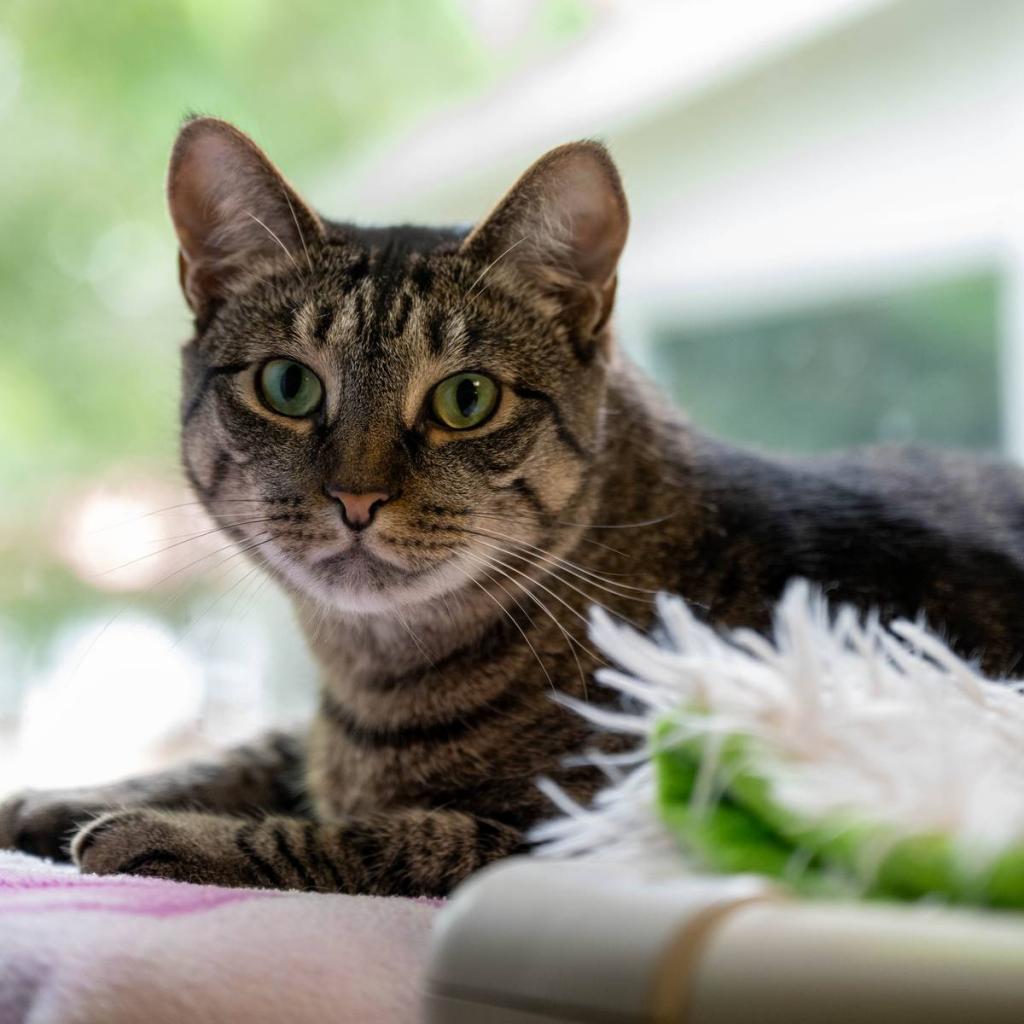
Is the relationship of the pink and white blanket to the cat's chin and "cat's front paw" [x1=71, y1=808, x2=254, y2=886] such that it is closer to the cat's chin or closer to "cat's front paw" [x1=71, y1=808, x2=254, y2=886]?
"cat's front paw" [x1=71, y1=808, x2=254, y2=886]

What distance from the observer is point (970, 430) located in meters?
2.71

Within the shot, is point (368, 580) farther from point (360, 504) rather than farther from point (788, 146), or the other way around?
point (788, 146)

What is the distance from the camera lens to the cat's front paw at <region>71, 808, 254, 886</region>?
108cm

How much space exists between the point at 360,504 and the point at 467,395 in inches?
7.5

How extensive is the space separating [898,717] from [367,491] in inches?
23.8

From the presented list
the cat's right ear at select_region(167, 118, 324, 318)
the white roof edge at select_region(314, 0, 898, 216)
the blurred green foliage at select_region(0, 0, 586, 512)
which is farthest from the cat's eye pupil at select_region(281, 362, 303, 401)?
the blurred green foliage at select_region(0, 0, 586, 512)

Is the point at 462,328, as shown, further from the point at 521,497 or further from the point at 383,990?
the point at 383,990

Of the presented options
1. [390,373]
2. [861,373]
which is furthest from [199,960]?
[861,373]

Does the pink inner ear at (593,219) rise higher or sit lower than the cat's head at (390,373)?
higher

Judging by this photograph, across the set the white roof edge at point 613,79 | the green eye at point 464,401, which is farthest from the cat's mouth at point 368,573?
the white roof edge at point 613,79

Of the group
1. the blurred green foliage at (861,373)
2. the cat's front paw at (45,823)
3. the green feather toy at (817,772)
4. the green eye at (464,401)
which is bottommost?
the cat's front paw at (45,823)

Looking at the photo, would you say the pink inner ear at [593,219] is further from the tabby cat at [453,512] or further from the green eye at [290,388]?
the green eye at [290,388]

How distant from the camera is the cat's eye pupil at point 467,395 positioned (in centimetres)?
129

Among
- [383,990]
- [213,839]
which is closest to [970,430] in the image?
[213,839]
